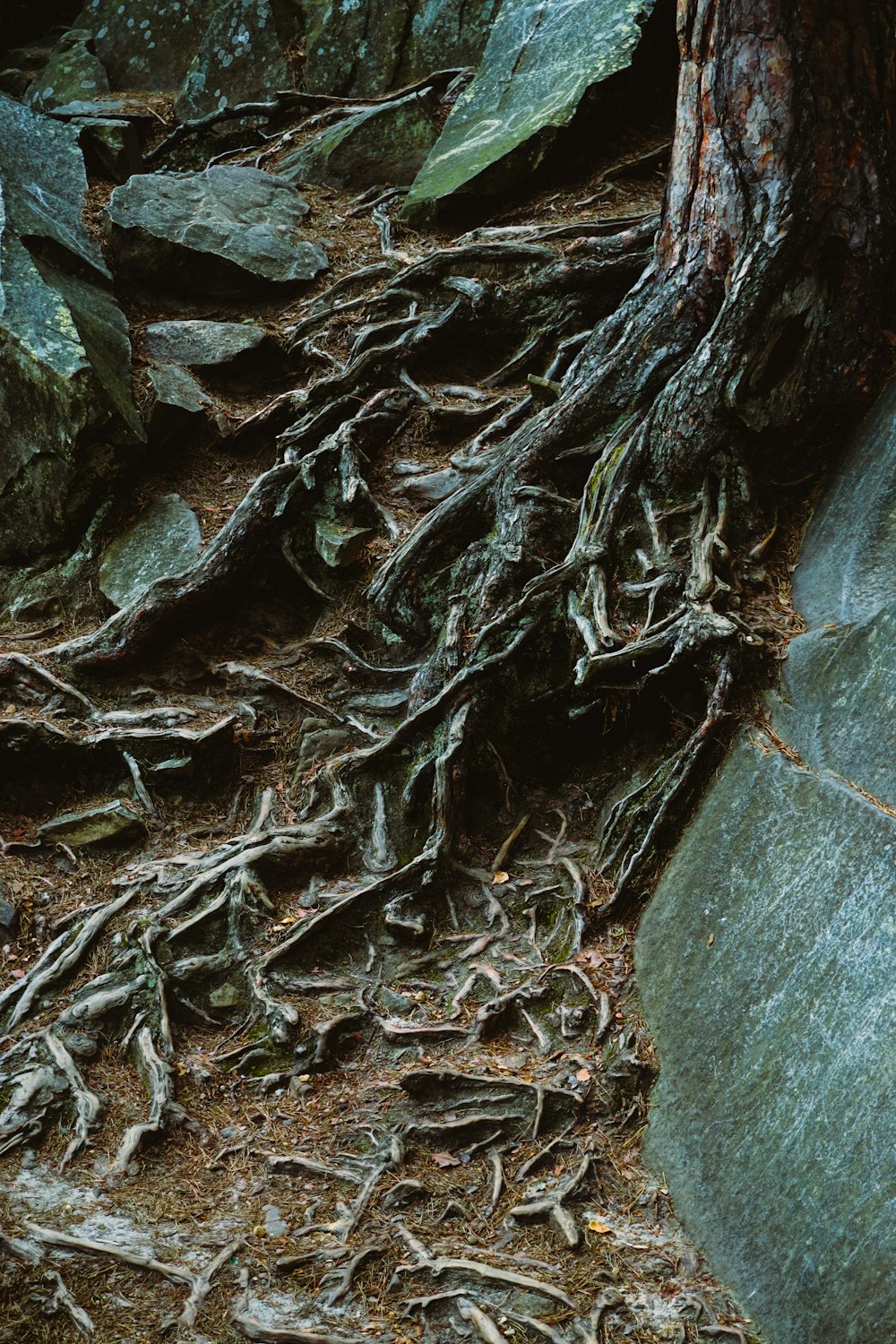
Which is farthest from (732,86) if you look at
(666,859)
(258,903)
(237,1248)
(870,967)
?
(237,1248)

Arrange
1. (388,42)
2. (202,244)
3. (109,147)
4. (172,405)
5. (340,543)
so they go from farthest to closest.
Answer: (388,42), (109,147), (202,244), (172,405), (340,543)

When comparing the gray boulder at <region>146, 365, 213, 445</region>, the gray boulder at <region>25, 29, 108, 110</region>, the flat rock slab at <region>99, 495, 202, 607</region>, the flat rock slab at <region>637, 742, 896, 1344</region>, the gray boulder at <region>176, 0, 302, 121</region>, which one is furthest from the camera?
the gray boulder at <region>25, 29, 108, 110</region>

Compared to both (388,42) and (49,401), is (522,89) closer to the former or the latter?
(388,42)

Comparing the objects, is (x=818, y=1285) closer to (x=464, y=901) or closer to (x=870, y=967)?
(x=870, y=967)

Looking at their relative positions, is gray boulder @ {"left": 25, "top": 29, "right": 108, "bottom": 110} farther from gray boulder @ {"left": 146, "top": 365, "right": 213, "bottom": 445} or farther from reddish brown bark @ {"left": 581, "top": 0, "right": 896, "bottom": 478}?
reddish brown bark @ {"left": 581, "top": 0, "right": 896, "bottom": 478}

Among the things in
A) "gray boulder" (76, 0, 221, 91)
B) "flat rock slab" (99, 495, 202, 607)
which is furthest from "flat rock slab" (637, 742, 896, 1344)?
"gray boulder" (76, 0, 221, 91)

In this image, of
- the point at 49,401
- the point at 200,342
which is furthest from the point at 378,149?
the point at 49,401
